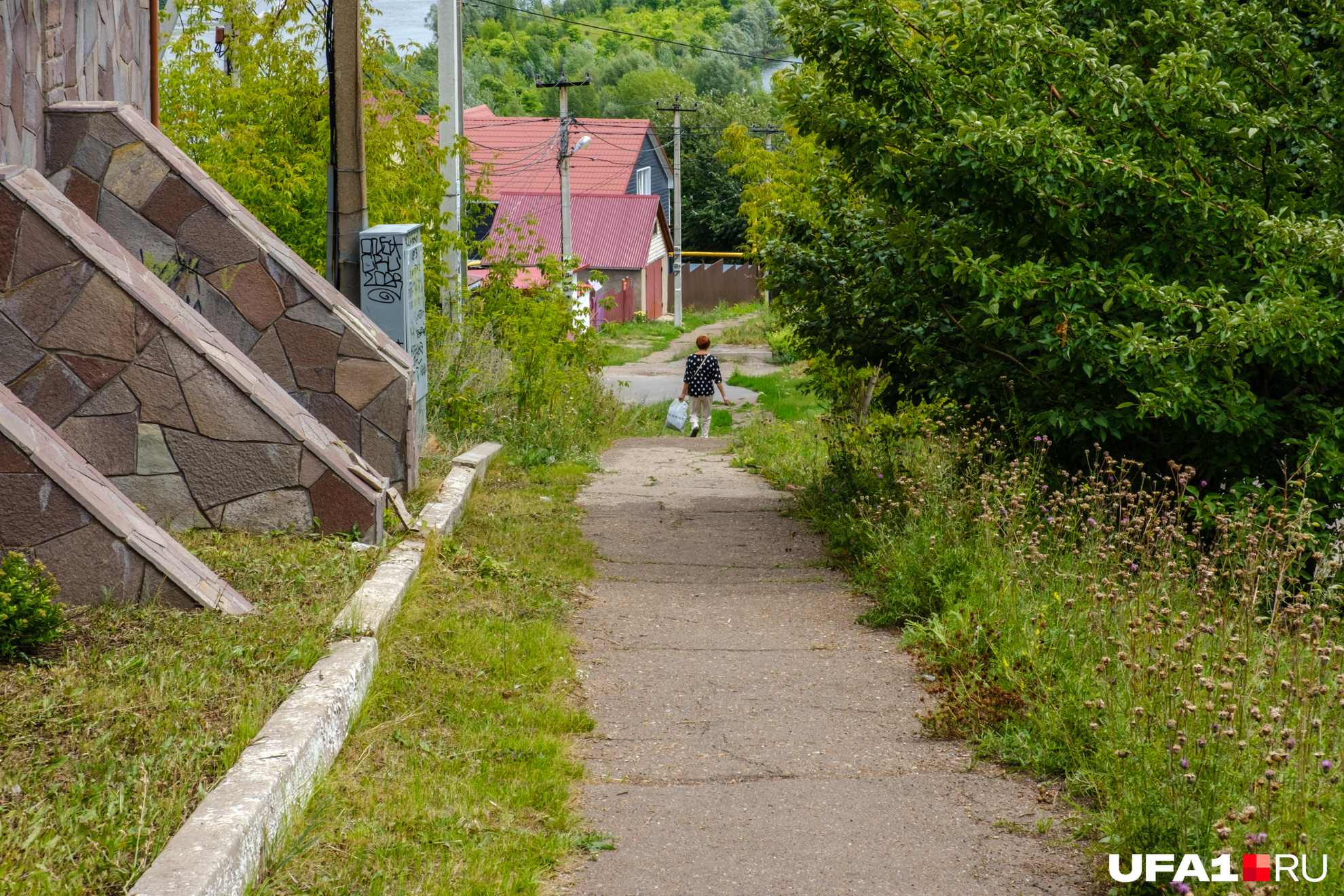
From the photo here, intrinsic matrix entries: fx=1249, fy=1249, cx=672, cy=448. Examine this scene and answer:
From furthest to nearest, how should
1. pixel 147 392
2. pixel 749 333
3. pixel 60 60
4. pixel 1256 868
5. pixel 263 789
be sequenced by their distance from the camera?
1. pixel 749 333
2. pixel 60 60
3. pixel 147 392
4. pixel 263 789
5. pixel 1256 868

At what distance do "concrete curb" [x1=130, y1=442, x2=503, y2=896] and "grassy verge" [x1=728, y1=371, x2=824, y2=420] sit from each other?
15.0m

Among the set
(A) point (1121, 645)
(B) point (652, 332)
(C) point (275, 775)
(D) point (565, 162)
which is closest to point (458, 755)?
(C) point (275, 775)

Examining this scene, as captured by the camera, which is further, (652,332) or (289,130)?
(652,332)

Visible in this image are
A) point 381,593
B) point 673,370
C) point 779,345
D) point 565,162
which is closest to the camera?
point 381,593

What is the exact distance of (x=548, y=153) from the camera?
162 ft

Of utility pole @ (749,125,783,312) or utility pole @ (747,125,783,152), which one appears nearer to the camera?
utility pole @ (749,125,783,312)

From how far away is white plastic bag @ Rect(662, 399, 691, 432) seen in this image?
1732 cm

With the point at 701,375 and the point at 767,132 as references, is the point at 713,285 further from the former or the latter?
the point at 701,375

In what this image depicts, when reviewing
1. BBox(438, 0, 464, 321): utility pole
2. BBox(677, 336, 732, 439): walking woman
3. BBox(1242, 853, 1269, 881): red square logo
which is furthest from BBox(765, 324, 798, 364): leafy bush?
BBox(1242, 853, 1269, 881): red square logo

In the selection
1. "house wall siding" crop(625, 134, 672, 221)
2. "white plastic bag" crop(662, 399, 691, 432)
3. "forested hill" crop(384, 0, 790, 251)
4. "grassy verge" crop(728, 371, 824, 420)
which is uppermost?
"forested hill" crop(384, 0, 790, 251)

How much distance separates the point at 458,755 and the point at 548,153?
46796 millimetres

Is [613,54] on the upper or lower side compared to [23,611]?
upper

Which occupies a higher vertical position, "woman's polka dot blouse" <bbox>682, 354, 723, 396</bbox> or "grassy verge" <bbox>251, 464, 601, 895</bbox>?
"woman's polka dot blouse" <bbox>682, 354, 723, 396</bbox>

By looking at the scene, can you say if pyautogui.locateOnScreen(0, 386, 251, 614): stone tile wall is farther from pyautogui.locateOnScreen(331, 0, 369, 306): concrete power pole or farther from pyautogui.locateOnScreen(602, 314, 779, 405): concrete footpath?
pyautogui.locateOnScreen(602, 314, 779, 405): concrete footpath
